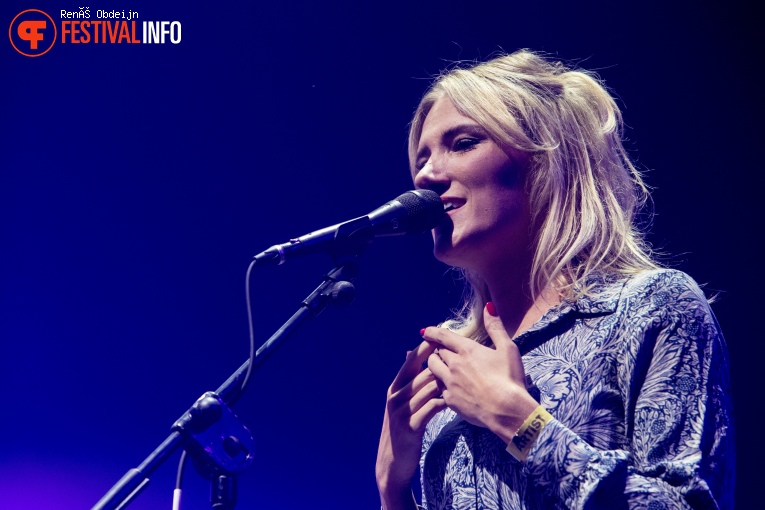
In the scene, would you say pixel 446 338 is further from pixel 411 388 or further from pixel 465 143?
pixel 465 143

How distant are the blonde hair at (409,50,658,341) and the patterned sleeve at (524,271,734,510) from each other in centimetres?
26

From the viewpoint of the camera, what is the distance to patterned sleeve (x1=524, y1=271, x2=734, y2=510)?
1.37m

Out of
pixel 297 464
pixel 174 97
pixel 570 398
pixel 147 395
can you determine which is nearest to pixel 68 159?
pixel 174 97

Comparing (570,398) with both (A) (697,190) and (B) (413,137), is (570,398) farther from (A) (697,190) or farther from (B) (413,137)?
(A) (697,190)

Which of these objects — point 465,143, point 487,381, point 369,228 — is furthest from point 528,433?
point 465,143

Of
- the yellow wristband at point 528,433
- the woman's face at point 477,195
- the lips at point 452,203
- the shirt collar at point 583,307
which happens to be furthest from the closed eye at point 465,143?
the yellow wristband at point 528,433

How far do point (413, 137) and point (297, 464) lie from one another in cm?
171

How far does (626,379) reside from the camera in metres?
1.53

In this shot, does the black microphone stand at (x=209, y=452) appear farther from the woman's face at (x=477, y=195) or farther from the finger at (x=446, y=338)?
the woman's face at (x=477, y=195)

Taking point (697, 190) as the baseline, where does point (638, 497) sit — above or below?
below

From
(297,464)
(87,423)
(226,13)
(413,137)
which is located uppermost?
(226,13)

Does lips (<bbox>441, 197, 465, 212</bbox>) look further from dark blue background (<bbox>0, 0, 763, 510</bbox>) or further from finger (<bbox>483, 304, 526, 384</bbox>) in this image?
dark blue background (<bbox>0, 0, 763, 510</bbox>)

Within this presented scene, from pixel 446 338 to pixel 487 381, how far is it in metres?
0.18

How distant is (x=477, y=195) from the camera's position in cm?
193
